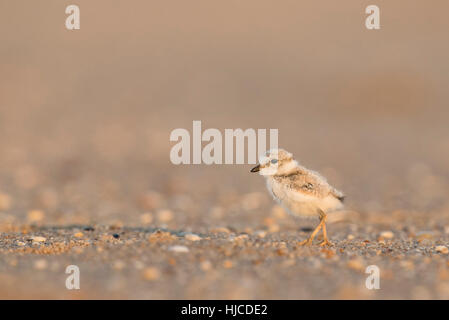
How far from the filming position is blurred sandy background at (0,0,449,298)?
7570 mm

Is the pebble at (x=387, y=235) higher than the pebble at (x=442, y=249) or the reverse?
the reverse

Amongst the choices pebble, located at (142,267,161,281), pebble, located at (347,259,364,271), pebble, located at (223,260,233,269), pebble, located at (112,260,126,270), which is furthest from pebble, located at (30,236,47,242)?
pebble, located at (347,259,364,271)

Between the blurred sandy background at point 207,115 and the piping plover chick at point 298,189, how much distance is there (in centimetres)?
99

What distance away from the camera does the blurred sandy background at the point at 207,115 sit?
7.57m

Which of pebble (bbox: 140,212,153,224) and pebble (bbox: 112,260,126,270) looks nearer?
pebble (bbox: 112,260,126,270)

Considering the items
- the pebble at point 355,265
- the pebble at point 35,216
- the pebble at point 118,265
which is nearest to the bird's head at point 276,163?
the pebble at point 355,265

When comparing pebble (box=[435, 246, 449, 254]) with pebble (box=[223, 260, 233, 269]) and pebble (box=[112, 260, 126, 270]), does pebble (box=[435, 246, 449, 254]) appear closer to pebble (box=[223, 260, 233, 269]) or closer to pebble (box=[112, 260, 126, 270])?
pebble (box=[223, 260, 233, 269])

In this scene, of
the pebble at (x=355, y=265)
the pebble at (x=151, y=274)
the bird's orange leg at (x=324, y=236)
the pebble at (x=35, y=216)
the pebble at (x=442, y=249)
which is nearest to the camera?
the pebble at (x=151, y=274)

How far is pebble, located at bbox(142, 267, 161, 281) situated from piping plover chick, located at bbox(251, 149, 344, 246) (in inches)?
62.9

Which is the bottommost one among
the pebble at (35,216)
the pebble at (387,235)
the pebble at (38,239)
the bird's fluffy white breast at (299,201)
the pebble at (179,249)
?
the pebble at (387,235)

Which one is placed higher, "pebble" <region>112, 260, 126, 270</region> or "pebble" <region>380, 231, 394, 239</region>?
"pebble" <region>112, 260, 126, 270</region>

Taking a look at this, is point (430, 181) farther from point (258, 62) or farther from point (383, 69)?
point (258, 62)

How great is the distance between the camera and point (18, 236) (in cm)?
609

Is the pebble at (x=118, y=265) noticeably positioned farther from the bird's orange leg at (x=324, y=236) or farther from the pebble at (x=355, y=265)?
the bird's orange leg at (x=324, y=236)
